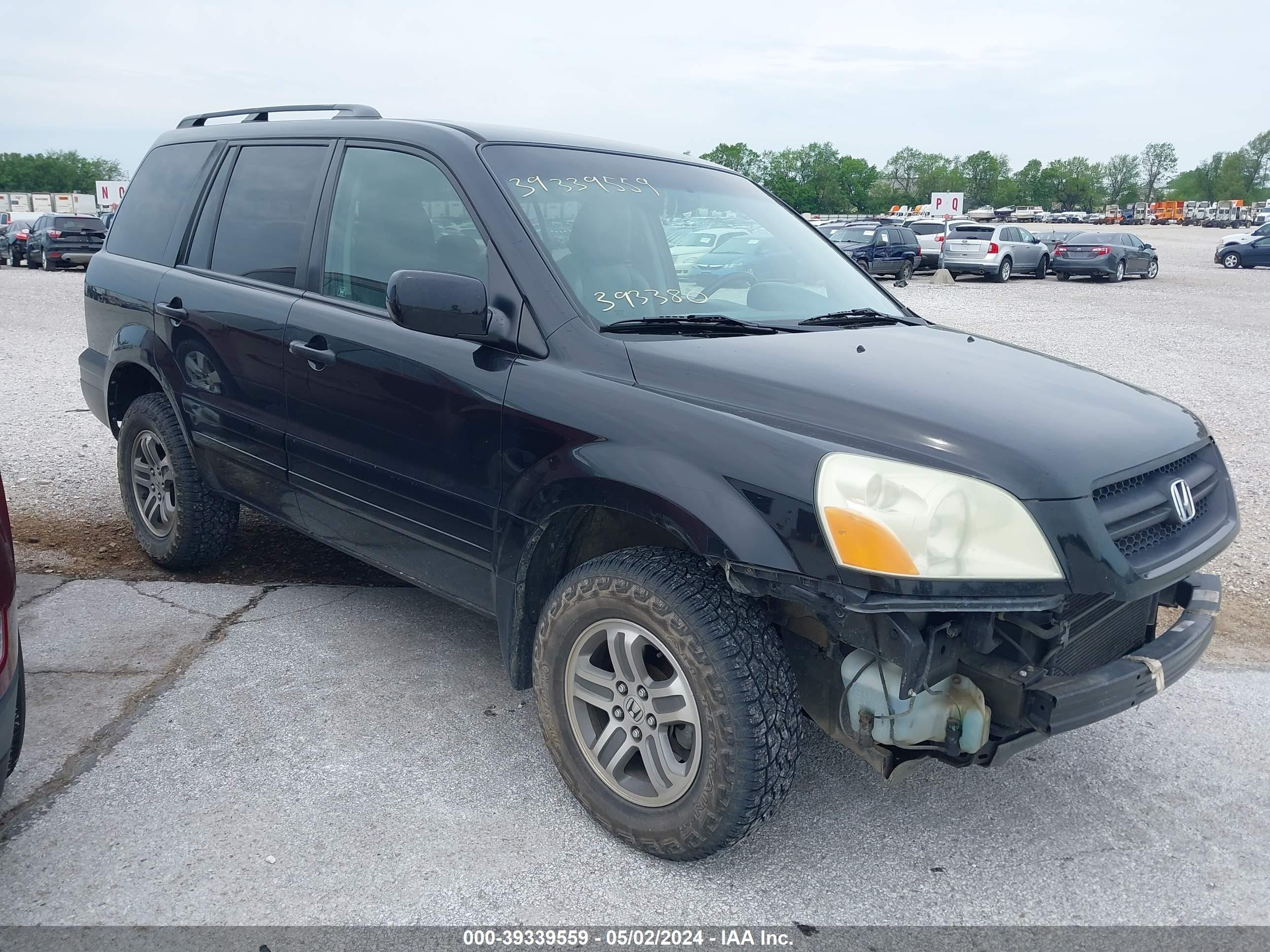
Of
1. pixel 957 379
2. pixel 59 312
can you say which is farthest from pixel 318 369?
pixel 59 312

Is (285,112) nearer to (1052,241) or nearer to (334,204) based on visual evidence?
(334,204)

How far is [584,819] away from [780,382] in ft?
4.55

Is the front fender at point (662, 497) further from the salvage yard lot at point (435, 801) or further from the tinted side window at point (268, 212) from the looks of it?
the tinted side window at point (268, 212)

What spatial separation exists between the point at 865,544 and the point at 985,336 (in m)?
6.38

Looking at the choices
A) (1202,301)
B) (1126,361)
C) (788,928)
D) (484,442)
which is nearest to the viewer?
(788,928)

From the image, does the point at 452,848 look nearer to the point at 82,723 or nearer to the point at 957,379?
the point at 82,723

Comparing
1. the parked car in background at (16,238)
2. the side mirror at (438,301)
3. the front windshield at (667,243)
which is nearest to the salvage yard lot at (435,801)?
the side mirror at (438,301)

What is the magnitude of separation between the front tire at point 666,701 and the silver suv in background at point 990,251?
90.4 feet

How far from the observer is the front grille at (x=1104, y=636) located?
2619 millimetres

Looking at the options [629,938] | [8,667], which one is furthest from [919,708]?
[8,667]

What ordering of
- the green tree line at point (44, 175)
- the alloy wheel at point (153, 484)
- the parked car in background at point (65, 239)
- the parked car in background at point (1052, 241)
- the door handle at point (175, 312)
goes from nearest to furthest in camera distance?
the door handle at point (175, 312), the alloy wheel at point (153, 484), the parked car in background at point (65, 239), the parked car in background at point (1052, 241), the green tree line at point (44, 175)

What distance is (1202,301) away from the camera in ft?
74.7

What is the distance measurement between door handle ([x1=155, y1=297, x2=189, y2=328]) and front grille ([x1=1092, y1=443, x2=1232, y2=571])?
11.8ft

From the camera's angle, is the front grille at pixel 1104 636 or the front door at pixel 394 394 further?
the front door at pixel 394 394
